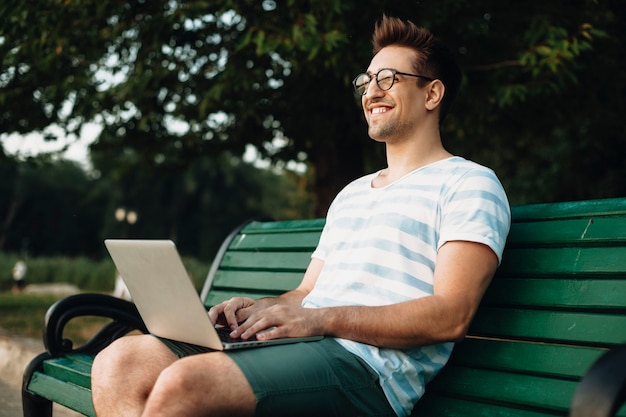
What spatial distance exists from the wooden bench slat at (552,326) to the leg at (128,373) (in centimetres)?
103

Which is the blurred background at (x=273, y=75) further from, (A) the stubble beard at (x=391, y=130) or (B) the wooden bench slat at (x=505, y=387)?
(B) the wooden bench slat at (x=505, y=387)

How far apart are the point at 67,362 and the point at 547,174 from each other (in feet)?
39.9

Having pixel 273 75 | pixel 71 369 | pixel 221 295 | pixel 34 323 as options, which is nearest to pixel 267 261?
pixel 221 295

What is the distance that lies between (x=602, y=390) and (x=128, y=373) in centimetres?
138

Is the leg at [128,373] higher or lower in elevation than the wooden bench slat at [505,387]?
lower

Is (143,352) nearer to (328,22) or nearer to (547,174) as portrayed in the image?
(328,22)

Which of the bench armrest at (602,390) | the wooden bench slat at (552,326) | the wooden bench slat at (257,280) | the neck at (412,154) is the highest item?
the neck at (412,154)

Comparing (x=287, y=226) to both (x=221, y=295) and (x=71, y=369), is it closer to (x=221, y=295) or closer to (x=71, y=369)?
(x=221, y=295)

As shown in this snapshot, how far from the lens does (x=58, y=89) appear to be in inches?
Result: 286

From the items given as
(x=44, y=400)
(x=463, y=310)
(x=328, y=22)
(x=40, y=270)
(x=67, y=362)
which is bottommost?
(x=40, y=270)

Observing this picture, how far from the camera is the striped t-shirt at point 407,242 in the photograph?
218cm

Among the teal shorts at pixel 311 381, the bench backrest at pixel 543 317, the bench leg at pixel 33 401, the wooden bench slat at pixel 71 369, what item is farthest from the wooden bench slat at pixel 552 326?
the bench leg at pixel 33 401

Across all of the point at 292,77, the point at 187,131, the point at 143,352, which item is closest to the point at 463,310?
the point at 143,352

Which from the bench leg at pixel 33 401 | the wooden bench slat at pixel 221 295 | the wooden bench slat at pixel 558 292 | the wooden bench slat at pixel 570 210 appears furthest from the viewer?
the wooden bench slat at pixel 221 295
